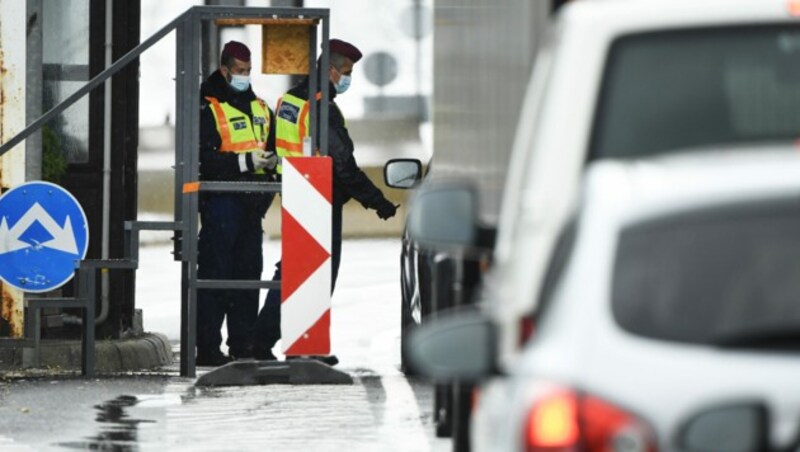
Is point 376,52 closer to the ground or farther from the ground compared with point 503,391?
farther from the ground

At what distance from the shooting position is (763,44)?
213 inches

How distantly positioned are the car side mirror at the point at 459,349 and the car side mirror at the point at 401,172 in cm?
843

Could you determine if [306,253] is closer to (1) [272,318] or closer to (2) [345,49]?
(1) [272,318]

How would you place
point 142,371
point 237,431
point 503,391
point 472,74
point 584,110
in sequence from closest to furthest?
point 503,391
point 584,110
point 472,74
point 237,431
point 142,371

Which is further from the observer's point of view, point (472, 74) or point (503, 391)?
point (472, 74)

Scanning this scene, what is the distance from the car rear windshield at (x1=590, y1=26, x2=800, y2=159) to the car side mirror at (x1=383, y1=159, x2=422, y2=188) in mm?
7734

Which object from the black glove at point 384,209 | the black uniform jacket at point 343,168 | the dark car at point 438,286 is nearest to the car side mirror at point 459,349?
the dark car at point 438,286

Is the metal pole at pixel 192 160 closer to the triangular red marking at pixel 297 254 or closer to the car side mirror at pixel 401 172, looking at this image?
the triangular red marking at pixel 297 254

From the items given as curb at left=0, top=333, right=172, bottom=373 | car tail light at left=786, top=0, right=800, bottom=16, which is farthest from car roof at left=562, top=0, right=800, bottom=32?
curb at left=0, top=333, right=172, bottom=373

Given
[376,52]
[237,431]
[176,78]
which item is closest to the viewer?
[237,431]

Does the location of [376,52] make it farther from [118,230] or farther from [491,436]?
[491,436]

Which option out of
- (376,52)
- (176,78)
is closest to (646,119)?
(176,78)

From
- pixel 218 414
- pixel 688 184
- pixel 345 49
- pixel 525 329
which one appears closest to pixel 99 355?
pixel 345 49

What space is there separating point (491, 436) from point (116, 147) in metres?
11.2
